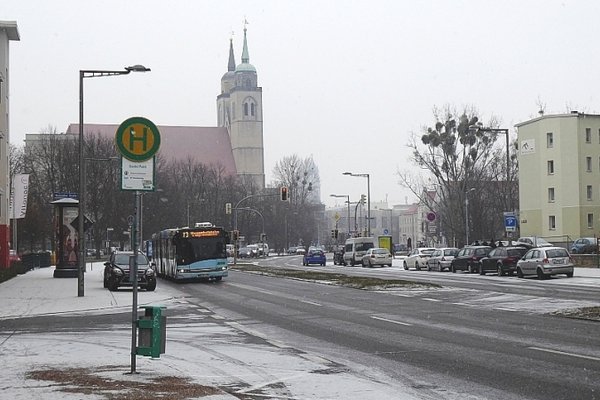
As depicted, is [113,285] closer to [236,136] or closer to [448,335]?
[448,335]

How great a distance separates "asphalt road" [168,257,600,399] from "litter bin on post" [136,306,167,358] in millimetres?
2814

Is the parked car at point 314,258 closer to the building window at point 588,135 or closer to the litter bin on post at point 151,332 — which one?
the building window at point 588,135

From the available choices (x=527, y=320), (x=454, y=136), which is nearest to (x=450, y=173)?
(x=454, y=136)

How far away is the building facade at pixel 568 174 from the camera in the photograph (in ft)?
268

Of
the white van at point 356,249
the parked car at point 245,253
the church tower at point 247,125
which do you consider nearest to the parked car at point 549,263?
the white van at point 356,249

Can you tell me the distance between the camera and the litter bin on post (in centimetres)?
1171

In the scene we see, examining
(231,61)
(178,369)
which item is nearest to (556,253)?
(178,369)

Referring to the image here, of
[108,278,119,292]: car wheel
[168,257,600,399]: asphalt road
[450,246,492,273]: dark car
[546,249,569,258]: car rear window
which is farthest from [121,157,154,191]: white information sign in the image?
[450,246,492,273]: dark car

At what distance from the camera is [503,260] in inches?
1799

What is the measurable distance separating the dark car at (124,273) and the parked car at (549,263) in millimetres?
17703

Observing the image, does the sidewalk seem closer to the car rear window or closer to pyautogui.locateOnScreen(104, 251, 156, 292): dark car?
pyautogui.locateOnScreen(104, 251, 156, 292): dark car

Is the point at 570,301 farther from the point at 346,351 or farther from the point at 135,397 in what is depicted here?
the point at 135,397

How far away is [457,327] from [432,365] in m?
5.92

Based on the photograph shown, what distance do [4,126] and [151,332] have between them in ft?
156
